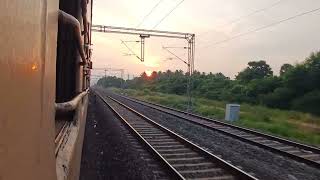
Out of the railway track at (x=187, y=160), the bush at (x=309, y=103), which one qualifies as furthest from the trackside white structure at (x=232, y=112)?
the bush at (x=309, y=103)

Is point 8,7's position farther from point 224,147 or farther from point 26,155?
point 224,147

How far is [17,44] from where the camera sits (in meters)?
1.23

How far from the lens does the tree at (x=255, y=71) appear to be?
67.3 m

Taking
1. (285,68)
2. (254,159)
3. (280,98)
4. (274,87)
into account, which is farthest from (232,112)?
(285,68)

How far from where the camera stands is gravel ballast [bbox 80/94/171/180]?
9898mm

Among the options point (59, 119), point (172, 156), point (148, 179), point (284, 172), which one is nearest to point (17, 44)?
point (59, 119)

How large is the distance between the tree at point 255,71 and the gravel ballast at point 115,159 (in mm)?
52066

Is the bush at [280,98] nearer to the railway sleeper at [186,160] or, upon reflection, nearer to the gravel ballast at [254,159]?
the gravel ballast at [254,159]

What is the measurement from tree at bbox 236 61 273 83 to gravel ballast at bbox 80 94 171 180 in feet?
171

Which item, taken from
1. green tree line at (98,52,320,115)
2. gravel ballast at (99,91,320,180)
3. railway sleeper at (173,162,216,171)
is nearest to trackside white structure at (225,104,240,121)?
green tree line at (98,52,320,115)

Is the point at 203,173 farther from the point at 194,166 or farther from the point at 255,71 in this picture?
the point at 255,71

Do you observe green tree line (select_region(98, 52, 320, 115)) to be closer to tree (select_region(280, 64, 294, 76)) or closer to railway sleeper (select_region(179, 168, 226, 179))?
tree (select_region(280, 64, 294, 76))

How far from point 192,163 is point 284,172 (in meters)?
2.14

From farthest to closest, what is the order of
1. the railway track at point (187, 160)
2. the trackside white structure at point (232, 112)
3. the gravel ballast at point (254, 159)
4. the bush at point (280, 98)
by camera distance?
the bush at point (280, 98) < the trackside white structure at point (232, 112) < the gravel ballast at point (254, 159) < the railway track at point (187, 160)
